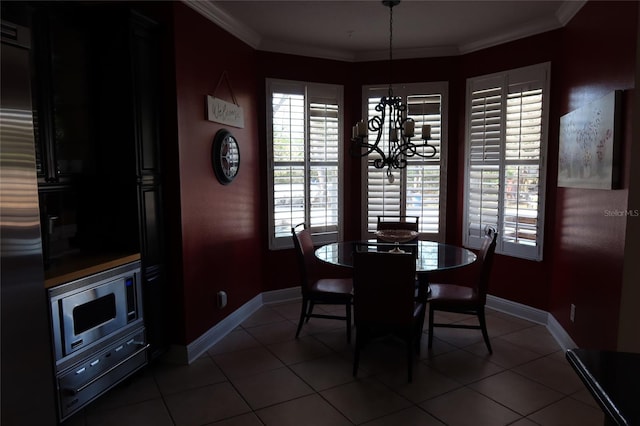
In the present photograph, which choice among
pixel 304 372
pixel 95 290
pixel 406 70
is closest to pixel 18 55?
pixel 95 290

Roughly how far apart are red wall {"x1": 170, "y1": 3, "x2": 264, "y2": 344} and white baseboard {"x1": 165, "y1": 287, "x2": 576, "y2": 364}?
7cm

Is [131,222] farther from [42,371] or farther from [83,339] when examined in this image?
[42,371]

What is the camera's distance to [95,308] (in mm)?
2385

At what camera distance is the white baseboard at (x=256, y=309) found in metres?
3.07

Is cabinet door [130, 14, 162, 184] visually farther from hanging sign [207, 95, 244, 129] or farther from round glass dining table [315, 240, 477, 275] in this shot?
round glass dining table [315, 240, 477, 275]

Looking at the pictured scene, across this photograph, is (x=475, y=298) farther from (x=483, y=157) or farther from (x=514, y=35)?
(x=514, y=35)

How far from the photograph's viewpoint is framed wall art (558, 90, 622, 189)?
2453 mm

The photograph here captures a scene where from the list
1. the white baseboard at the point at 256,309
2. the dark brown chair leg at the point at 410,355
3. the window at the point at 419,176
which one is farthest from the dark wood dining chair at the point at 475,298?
the window at the point at 419,176

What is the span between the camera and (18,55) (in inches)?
71.5

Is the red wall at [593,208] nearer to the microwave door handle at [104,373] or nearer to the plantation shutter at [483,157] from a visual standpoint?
the plantation shutter at [483,157]

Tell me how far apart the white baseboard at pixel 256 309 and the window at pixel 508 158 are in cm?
53

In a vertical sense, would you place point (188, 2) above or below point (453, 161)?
above

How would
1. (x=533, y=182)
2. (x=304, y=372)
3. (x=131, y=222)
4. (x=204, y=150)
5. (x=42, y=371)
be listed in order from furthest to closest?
(x=533, y=182) → (x=204, y=150) → (x=304, y=372) → (x=131, y=222) → (x=42, y=371)

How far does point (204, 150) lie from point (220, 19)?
1106mm
